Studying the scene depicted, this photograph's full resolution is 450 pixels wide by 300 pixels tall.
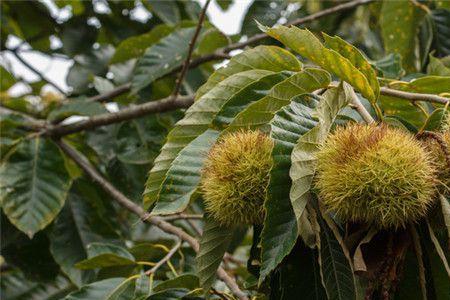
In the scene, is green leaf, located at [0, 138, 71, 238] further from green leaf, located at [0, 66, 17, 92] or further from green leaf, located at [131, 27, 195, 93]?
green leaf, located at [0, 66, 17, 92]

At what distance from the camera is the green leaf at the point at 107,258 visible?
5.74 feet

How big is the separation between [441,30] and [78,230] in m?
1.39

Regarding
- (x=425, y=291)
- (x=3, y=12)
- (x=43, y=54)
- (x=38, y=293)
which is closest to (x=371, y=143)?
(x=425, y=291)

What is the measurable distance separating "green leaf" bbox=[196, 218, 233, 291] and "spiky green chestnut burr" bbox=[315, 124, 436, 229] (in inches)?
8.9

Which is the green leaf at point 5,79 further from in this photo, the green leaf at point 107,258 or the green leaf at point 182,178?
the green leaf at point 182,178

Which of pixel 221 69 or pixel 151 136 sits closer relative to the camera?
pixel 221 69

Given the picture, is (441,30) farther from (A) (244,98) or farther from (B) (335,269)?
(B) (335,269)

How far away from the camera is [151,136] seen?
2408mm

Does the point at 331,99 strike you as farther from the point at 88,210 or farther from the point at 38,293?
the point at 38,293

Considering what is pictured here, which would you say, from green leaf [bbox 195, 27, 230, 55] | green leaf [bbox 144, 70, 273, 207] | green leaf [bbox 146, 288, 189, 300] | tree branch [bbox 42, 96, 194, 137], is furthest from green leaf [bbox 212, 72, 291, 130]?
green leaf [bbox 195, 27, 230, 55]

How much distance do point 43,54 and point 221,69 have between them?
6.92 ft

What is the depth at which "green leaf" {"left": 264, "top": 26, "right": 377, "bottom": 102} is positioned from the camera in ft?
3.76

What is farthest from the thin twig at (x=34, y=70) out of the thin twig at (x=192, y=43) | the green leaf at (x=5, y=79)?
the thin twig at (x=192, y=43)

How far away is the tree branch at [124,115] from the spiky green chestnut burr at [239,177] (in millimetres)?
908
